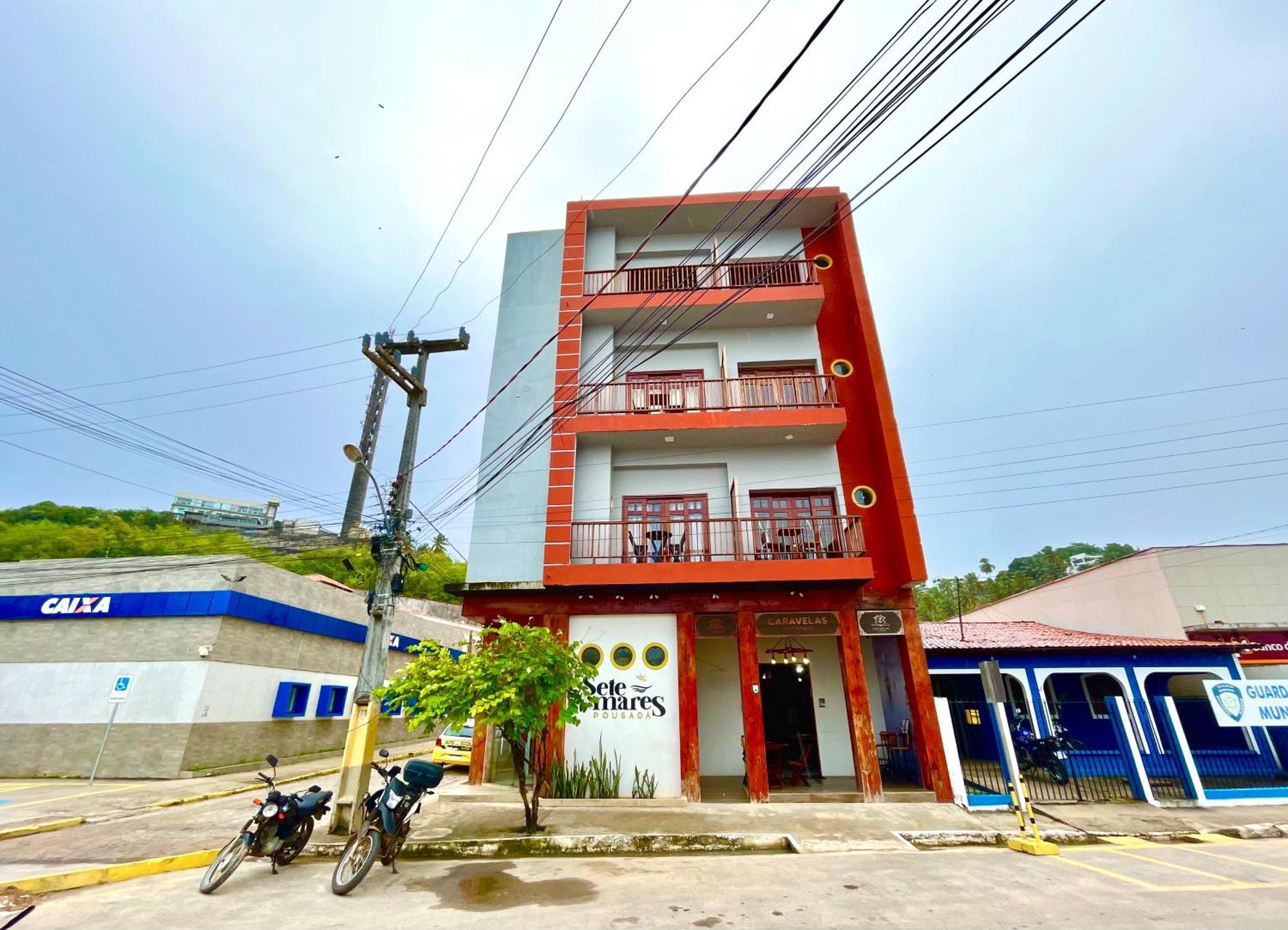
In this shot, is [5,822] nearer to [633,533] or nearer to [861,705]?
[633,533]

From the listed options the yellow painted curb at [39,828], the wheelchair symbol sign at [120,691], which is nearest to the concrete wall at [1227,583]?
the yellow painted curb at [39,828]

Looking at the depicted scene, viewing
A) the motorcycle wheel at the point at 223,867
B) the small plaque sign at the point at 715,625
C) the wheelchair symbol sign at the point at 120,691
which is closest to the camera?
the motorcycle wheel at the point at 223,867

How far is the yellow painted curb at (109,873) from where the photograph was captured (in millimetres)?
5555

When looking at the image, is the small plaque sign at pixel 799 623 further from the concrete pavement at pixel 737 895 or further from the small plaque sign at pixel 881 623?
the concrete pavement at pixel 737 895

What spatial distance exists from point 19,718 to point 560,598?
14.4 m

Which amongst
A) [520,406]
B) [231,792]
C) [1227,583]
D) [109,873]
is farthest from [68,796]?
[1227,583]

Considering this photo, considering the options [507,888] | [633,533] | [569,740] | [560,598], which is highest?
[633,533]

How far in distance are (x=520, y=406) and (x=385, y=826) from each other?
30.8 ft

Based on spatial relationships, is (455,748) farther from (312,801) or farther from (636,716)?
(312,801)

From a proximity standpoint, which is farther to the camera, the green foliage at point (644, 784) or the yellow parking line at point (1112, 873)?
the green foliage at point (644, 784)

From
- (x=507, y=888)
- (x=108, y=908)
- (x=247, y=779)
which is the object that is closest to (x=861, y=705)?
(x=507, y=888)

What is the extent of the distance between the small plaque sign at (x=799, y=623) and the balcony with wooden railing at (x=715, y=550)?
1083mm

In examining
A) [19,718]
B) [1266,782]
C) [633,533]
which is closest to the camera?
[1266,782]

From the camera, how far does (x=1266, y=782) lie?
10.5 metres
